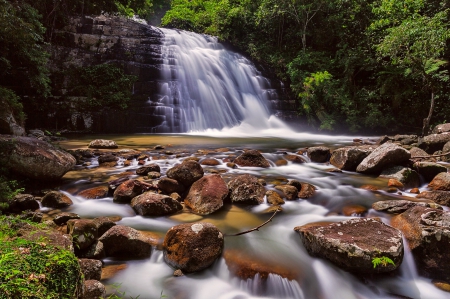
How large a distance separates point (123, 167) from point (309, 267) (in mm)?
5306

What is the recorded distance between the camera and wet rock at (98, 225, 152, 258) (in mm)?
3348

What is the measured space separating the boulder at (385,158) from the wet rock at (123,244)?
5.61m

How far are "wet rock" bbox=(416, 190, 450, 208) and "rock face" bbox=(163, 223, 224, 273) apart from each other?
13.5 ft

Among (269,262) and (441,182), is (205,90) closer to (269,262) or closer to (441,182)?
(441,182)

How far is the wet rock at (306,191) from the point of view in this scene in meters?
5.29

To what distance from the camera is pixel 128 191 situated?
16.0 feet

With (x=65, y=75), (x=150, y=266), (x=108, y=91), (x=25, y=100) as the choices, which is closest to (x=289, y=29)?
(x=108, y=91)

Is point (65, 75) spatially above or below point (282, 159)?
above

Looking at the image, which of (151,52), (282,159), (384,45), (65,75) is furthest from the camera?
(151,52)

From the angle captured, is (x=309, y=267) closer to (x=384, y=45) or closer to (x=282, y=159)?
(x=282, y=159)

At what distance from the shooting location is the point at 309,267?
11.0 feet

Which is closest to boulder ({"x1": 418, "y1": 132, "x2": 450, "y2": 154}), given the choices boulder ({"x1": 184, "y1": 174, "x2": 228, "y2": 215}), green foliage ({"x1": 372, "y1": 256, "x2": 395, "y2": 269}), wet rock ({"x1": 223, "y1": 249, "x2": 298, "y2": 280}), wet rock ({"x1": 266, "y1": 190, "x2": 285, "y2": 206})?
wet rock ({"x1": 266, "y1": 190, "x2": 285, "y2": 206})

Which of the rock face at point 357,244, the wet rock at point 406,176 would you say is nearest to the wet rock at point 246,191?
the rock face at point 357,244

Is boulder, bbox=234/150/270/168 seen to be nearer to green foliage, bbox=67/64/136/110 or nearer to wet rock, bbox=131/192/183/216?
wet rock, bbox=131/192/183/216
